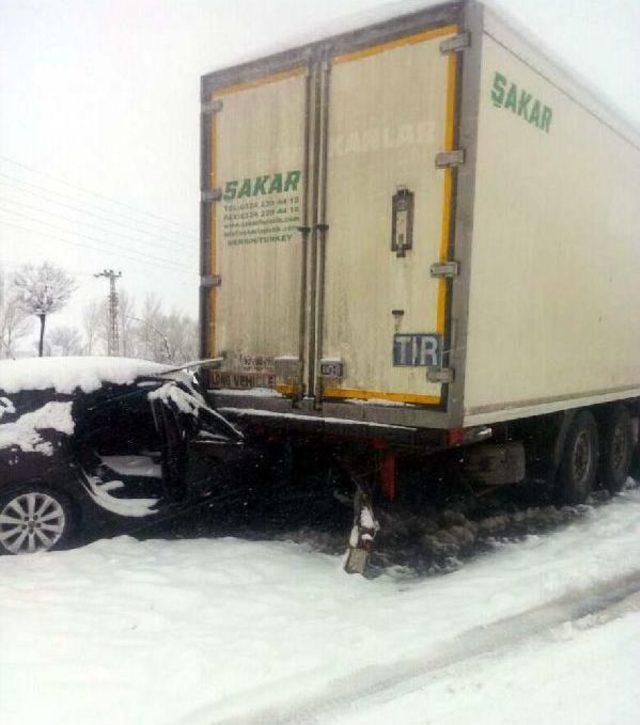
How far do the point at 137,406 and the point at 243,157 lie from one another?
2176mm

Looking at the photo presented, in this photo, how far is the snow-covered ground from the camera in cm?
325

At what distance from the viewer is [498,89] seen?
5.14 m

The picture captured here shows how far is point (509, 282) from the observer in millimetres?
5477

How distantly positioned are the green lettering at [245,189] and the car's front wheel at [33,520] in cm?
273

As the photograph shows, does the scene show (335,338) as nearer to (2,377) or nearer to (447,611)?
(447,611)

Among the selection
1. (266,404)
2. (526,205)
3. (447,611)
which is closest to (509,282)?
(526,205)

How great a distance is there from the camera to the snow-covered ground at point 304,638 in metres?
3.25

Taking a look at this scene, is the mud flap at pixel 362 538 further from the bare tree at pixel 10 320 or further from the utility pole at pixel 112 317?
the bare tree at pixel 10 320

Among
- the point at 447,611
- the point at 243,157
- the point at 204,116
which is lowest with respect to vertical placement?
the point at 447,611

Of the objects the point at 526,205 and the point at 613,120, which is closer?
the point at 526,205

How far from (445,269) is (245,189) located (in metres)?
1.96

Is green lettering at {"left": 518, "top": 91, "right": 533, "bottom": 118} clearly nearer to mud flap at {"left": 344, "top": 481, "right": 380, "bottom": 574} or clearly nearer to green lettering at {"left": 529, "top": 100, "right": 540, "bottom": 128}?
green lettering at {"left": 529, "top": 100, "right": 540, "bottom": 128}

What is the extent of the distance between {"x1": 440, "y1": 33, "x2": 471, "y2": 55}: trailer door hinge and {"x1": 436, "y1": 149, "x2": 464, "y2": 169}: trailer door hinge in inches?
25.8

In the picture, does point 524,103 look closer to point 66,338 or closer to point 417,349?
point 417,349
